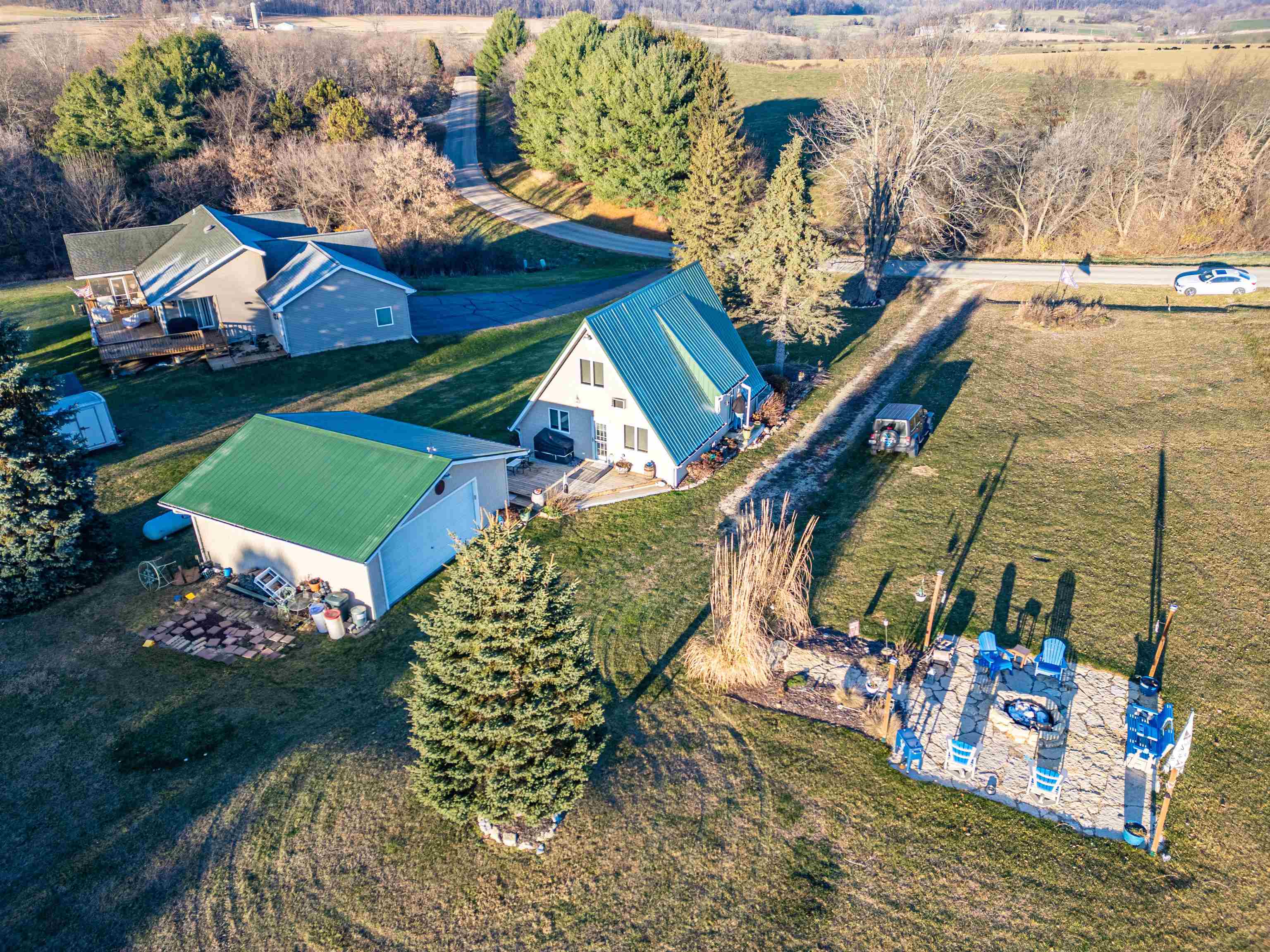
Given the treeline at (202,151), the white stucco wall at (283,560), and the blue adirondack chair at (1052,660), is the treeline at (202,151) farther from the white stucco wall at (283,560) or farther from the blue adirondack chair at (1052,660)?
the blue adirondack chair at (1052,660)

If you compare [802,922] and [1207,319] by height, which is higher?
[1207,319]

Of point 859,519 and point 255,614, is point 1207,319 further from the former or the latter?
point 255,614

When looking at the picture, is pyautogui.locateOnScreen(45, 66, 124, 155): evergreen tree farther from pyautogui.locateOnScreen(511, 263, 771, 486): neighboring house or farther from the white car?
the white car

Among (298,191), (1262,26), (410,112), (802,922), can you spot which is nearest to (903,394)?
(802,922)

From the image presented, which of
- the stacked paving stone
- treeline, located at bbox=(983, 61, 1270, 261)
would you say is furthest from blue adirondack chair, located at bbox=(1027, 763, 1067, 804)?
treeline, located at bbox=(983, 61, 1270, 261)

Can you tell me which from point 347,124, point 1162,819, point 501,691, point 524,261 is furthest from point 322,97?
point 1162,819

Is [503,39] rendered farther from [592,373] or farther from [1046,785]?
[1046,785]

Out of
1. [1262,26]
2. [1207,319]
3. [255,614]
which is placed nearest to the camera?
[255,614]
